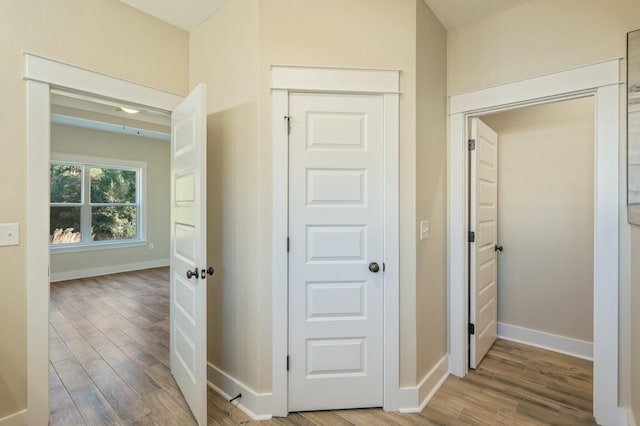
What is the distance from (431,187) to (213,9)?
2065 millimetres

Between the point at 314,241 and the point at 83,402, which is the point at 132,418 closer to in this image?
the point at 83,402

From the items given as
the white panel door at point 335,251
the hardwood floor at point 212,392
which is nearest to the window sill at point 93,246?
the hardwood floor at point 212,392

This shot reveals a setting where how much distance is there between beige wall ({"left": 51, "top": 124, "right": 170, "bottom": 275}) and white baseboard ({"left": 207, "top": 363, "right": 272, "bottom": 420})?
478 cm

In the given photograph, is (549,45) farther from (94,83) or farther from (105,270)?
A: (105,270)

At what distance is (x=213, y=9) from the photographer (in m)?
2.15

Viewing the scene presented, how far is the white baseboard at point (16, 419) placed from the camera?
163 cm

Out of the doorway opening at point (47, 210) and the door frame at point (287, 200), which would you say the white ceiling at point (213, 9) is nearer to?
the doorway opening at point (47, 210)

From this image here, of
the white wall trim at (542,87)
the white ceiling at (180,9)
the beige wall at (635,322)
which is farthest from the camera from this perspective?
the white ceiling at (180,9)

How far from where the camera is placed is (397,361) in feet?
6.35

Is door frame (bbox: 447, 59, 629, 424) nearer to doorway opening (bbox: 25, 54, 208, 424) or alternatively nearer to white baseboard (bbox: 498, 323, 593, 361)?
white baseboard (bbox: 498, 323, 593, 361)

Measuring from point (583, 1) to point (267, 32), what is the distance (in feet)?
6.74

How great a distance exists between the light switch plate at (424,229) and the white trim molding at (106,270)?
6.19 metres

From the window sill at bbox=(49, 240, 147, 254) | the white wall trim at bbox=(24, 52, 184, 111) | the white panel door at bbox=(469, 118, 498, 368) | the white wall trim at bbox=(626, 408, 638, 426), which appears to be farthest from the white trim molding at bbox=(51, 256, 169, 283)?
the white wall trim at bbox=(626, 408, 638, 426)

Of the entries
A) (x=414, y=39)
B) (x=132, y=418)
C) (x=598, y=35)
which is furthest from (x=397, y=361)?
(x=598, y=35)
